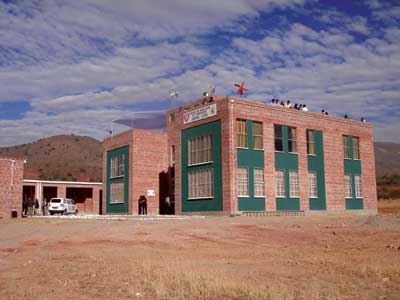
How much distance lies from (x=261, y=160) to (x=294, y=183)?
3.99 m

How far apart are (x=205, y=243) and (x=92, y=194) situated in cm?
4397

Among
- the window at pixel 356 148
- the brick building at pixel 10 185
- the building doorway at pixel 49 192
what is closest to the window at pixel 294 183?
the window at pixel 356 148

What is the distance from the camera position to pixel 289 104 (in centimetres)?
3878

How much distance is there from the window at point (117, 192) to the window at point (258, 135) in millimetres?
14278

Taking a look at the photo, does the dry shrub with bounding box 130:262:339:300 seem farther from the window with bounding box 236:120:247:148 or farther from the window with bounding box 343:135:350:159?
the window with bounding box 343:135:350:159

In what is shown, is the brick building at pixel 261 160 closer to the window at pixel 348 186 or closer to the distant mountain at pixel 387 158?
the window at pixel 348 186

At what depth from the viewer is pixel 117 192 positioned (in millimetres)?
43625

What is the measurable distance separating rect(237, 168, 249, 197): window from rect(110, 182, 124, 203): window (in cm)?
1395

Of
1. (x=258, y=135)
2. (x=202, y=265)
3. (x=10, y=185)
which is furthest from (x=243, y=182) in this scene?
(x=202, y=265)

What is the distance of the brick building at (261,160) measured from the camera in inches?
1287

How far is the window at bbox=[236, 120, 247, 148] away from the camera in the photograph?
33000mm

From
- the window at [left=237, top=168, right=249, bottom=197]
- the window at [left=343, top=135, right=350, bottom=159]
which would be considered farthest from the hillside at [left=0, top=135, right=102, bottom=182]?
the window at [left=237, top=168, right=249, bottom=197]

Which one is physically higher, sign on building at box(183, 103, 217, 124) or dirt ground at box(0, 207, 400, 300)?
sign on building at box(183, 103, 217, 124)

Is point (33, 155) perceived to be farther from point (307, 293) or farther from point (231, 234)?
point (307, 293)
